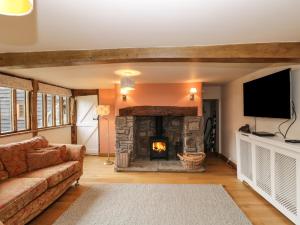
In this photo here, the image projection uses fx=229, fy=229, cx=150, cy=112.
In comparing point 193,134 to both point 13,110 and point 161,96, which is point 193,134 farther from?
point 13,110

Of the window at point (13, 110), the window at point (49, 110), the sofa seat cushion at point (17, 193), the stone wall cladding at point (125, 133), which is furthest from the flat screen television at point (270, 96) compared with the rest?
the window at point (49, 110)

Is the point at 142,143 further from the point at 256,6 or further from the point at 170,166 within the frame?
the point at 256,6

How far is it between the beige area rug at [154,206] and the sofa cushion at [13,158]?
0.97m

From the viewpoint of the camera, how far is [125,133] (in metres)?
5.86

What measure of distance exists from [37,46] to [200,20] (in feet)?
6.43

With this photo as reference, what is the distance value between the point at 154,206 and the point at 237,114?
322cm

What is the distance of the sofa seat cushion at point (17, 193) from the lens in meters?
2.35

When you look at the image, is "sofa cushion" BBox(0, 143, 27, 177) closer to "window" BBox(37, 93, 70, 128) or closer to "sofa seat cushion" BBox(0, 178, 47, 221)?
"sofa seat cushion" BBox(0, 178, 47, 221)

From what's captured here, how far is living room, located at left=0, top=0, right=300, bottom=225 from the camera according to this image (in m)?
2.08

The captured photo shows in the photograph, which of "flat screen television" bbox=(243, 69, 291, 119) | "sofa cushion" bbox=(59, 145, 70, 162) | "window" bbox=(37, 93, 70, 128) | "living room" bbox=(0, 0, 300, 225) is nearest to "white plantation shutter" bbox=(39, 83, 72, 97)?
"living room" bbox=(0, 0, 300, 225)

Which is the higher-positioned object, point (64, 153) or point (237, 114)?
point (237, 114)

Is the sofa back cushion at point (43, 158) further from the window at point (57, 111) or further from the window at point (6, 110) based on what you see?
the window at point (57, 111)

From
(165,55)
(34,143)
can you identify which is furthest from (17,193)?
(165,55)

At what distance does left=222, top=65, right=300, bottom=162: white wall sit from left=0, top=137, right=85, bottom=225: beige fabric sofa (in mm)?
3487
